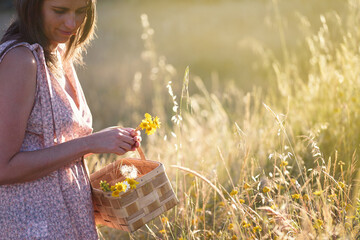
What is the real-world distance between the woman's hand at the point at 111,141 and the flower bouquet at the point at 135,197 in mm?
86

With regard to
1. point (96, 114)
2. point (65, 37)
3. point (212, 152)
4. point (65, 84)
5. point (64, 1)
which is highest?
point (64, 1)

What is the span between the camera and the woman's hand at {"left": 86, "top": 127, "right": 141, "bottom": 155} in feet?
5.49

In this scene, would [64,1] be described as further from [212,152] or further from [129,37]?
[129,37]

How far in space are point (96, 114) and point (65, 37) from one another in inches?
237

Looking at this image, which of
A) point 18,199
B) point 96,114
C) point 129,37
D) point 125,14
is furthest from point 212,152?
point 125,14

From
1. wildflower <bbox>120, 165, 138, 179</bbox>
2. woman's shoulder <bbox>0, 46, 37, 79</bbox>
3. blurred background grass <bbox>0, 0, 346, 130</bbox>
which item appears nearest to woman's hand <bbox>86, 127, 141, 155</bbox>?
wildflower <bbox>120, 165, 138, 179</bbox>

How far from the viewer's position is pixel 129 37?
1330 centimetres

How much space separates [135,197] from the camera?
171 centimetres

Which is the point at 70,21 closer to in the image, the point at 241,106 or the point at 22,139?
the point at 22,139

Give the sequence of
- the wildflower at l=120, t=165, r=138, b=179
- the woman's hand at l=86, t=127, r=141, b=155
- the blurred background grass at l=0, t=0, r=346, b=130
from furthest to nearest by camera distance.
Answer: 1. the blurred background grass at l=0, t=0, r=346, b=130
2. the wildflower at l=120, t=165, r=138, b=179
3. the woman's hand at l=86, t=127, r=141, b=155

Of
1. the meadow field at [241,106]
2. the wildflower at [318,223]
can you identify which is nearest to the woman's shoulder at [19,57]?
the meadow field at [241,106]

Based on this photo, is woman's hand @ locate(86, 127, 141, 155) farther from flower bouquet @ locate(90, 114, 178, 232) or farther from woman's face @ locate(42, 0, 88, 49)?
woman's face @ locate(42, 0, 88, 49)

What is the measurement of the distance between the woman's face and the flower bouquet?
1.46ft

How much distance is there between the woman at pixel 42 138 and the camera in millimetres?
1572
